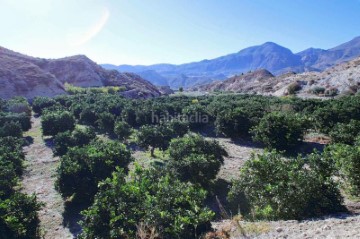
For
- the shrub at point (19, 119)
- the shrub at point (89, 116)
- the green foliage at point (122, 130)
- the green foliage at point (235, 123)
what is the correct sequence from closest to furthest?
the green foliage at point (122, 130) < the green foliage at point (235, 123) < the shrub at point (19, 119) < the shrub at point (89, 116)

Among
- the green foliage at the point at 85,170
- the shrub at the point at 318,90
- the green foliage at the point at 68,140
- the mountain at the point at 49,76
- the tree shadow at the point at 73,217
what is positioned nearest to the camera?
the tree shadow at the point at 73,217

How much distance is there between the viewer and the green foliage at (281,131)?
26812 millimetres

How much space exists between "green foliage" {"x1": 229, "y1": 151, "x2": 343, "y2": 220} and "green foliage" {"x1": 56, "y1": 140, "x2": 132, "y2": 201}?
9.54m

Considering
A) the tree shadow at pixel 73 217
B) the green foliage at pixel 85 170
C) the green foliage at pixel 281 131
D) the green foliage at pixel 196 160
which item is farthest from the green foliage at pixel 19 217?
the green foliage at pixel 281 131

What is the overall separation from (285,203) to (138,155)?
61.7 ft

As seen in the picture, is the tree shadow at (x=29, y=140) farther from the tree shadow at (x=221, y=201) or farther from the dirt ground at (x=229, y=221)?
the tree shadow at (x=221, y=201)

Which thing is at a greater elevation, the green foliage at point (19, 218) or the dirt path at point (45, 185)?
the green foliage at point (19, 218)

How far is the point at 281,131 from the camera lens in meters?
26.9

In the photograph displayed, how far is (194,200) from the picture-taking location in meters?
12.4

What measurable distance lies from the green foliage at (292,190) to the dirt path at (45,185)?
986 centimetres

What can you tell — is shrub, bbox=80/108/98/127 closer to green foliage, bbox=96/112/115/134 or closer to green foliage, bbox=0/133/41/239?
green foliage, bbox=96/112/115/134

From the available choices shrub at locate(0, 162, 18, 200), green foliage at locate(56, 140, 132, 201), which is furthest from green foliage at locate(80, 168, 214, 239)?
shrub at locate(0, 162, 18, 200)

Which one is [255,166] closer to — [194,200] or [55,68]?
[194,200]

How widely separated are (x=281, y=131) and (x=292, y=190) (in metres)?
15.9
